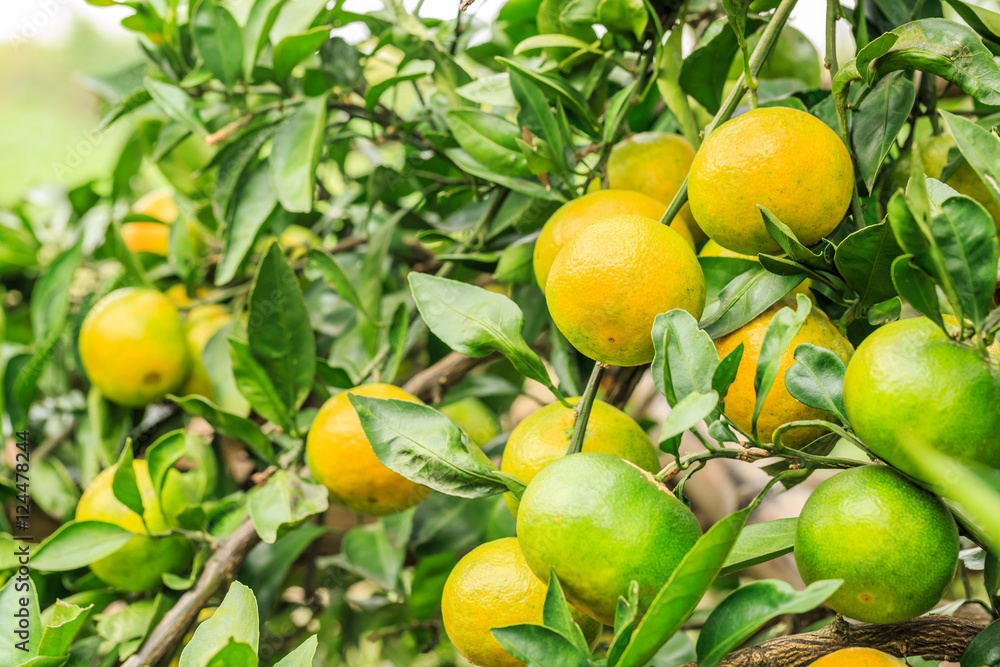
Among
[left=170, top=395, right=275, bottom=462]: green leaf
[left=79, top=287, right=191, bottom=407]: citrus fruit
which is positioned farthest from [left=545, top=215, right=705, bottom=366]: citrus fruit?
[left=79, top=287, right=191, bottom=407]: citrus fruit

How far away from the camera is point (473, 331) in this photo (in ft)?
1.68

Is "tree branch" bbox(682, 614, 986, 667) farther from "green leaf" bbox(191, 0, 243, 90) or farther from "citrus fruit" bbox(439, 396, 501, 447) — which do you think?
"green leaf" bbox(191, 0, 243, 90)

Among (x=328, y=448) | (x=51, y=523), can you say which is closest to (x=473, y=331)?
(x=328, y=448)

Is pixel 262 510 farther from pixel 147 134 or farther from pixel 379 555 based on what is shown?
pixel 147 134

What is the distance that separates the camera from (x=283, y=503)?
66 centimetres

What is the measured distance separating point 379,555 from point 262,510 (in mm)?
267

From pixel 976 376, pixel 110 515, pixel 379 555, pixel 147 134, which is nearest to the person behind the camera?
pixel 976 376

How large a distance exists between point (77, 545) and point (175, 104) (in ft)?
1.55

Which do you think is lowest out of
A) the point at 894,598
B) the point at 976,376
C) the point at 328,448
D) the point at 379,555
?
the point at 379,555

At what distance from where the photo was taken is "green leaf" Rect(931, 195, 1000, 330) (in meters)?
0.35

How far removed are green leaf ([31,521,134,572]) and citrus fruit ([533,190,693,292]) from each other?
504 millimetres

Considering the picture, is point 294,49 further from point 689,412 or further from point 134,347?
point 689,412

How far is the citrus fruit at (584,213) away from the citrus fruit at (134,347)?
25.1 inches

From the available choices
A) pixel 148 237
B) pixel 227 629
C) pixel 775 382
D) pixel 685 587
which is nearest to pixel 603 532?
pixel 685 587
